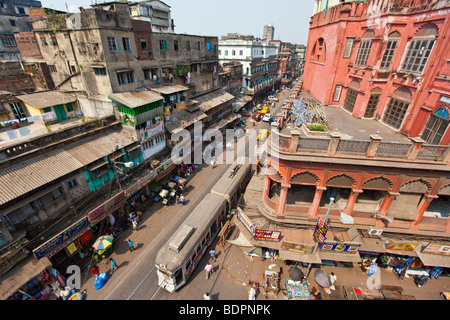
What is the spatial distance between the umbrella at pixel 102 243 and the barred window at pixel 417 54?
2879cm

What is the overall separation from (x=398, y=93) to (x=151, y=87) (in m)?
26.6

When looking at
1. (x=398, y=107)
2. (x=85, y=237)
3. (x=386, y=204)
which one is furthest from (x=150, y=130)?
(x=398, y=107)

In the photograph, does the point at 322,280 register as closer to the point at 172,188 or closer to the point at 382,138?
the point at 382,138

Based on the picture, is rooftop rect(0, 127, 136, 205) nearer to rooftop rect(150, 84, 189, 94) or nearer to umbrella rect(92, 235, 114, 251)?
umbrella rect(92, 235, 114, 251)

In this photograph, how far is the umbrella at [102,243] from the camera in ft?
59.8

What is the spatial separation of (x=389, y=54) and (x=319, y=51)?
9609 millimetres

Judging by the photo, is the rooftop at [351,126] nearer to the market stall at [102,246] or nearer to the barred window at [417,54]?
the barred window at [417,54]

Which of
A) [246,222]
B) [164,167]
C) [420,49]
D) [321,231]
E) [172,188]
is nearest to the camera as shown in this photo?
[321,231]

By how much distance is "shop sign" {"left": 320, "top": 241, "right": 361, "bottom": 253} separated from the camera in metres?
15.5

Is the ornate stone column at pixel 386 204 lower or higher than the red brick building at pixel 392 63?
lower

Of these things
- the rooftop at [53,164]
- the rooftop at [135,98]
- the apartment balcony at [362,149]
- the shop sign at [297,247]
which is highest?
the rooftop at [135,98]

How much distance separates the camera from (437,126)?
46.1 ft

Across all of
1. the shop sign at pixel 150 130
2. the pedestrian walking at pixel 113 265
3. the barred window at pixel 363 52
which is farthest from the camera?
the shop sign at pixel 150 130

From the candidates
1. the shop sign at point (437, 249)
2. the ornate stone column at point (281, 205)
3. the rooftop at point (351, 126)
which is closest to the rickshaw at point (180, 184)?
the ornate stone column at point (281, 205)
